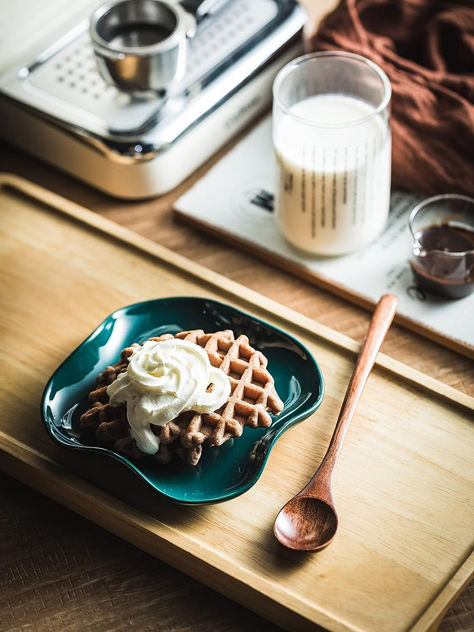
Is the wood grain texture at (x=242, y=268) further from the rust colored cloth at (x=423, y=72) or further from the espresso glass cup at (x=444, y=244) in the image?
the rust colored cloth at (x=423, y=72)

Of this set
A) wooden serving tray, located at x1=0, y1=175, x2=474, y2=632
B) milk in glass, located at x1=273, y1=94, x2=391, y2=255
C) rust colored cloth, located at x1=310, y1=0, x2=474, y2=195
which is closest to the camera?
wooden serving tray, located at x1=0, y1=175, x2=474, y2=632

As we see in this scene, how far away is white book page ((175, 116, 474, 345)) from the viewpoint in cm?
102

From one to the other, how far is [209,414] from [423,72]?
2.01ft

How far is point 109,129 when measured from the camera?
1.10m

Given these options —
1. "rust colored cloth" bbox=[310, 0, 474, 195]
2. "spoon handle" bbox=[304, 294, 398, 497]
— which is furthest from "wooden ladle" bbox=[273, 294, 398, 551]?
"rust colored cloth" bbox=[310, 0, 474, 195]

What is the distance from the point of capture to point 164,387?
79 centimetres

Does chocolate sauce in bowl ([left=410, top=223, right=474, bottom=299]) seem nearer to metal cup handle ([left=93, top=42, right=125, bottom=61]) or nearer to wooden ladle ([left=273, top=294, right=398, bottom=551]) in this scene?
wooden ladle ([left=273, top=294, right=398, bottom=551])

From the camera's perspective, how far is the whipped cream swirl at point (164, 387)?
2.60 ft

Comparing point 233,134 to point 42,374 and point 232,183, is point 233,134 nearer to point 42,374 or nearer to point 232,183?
point 232,183

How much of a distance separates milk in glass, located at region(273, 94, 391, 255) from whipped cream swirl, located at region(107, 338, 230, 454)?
0.28 meters

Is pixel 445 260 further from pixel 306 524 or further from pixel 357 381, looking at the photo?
pixel 306 524

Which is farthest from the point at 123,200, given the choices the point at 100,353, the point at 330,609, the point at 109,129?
the point at 330,609

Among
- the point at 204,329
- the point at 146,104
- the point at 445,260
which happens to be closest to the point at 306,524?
the point at 204,329

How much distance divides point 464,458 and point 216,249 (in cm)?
44
